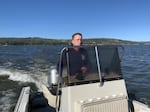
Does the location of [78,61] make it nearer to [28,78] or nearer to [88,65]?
[88,65]

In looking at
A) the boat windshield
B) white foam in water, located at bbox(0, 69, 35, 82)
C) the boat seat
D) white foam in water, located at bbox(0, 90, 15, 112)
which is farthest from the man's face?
white foam in water, located at bbox(0, 69, 35, 82)

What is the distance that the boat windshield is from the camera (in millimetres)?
3529

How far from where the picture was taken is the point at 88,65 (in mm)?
3689

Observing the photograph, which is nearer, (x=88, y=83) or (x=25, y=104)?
(x=88, y=83)

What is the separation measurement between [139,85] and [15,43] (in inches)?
4763

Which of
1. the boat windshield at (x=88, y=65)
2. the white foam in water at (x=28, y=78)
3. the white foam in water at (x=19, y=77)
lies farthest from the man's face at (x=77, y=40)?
the white foam in water at (x=19, y=77)

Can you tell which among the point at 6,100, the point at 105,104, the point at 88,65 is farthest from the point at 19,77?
the point at 105,104

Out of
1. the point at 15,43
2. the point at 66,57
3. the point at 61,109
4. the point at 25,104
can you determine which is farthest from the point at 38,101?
the point at 15,43

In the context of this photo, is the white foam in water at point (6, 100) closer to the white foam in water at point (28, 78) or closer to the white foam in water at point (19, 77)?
the white foam in water at point (28, 78)

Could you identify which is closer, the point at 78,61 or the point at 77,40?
the point at 78,61

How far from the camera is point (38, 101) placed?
5246 millimetres

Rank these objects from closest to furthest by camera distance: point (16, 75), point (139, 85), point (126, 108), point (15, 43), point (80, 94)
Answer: point (80, 94) < point (126, 108) < point (139, 85) < point (16, 75) < point (15, 43)

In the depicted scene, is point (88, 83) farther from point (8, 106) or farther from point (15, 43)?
point (15, 43)

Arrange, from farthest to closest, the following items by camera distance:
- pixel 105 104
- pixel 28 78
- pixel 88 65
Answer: pixel 28 78 < pixel 88 65 < pixel 105 104
